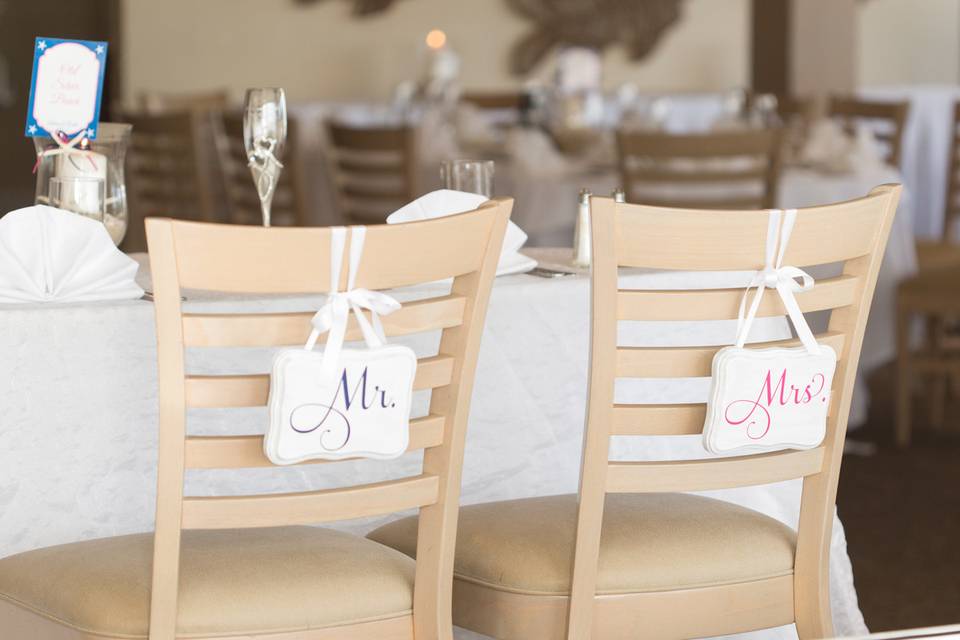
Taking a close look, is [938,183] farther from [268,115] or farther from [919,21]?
[268,115]

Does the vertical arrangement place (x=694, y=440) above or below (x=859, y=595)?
above

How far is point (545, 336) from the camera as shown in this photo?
1.92 m

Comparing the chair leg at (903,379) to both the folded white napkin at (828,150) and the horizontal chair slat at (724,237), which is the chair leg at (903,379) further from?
the horizontal chair slat at (724,237)

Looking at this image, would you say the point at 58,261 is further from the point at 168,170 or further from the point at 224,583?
the point at 168,170

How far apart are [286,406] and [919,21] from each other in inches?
261

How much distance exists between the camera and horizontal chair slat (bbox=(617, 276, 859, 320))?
1.53 meters

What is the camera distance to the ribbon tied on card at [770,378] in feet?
5.08

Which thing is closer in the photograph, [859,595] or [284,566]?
[284,566]

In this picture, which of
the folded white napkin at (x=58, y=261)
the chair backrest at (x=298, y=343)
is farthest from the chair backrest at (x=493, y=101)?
the chair backrest at (x=298, y=343)

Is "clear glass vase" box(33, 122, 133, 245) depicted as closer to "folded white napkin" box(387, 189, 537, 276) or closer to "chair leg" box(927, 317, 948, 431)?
"folded white napkin" box(387, 189, 537, 276)

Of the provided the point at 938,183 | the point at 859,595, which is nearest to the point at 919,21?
the point at 938,183

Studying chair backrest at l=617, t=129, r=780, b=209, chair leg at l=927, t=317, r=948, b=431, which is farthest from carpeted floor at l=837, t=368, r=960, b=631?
chair backrest at l=617, t=129, r=780, b=209

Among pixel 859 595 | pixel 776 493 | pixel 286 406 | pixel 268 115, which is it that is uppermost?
pixel 268 115

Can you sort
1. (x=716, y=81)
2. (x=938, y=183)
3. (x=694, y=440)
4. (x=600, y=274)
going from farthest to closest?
1. (x=716, y=81)
2. (x=938, y=183)
3. (x=694, y=440)
4. (x=600, y=274)
